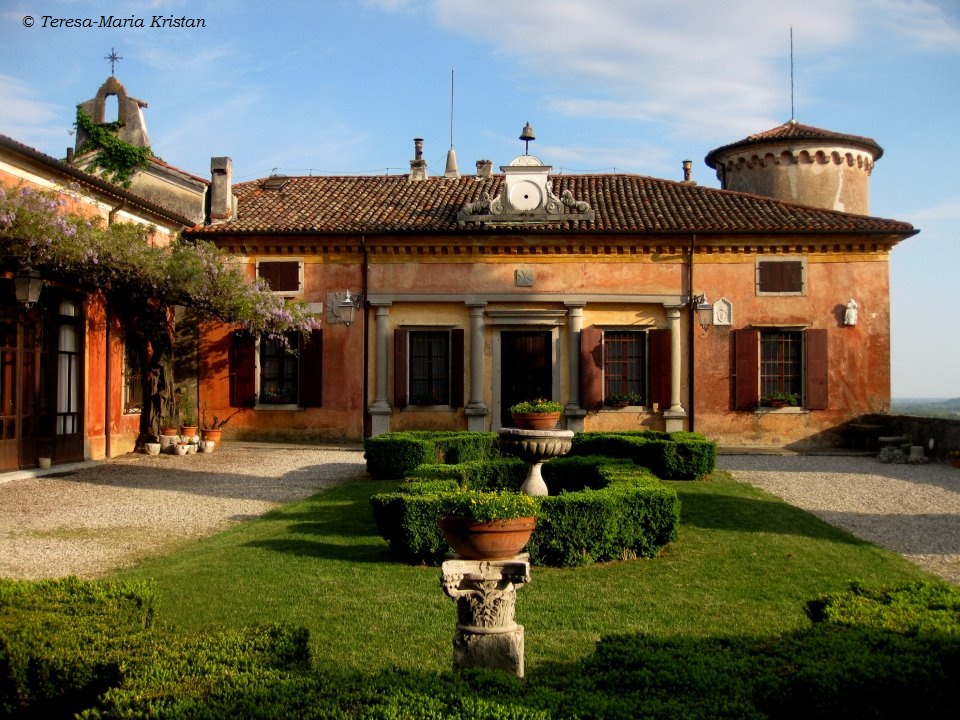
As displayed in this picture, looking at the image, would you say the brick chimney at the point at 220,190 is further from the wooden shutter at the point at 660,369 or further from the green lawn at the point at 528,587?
the green lawn at the point at 528,587

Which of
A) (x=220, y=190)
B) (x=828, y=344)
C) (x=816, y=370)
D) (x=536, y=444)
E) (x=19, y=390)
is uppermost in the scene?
(x=220, y=190)

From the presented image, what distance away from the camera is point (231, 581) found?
7.87m

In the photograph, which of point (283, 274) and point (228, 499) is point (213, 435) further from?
point (228, 499)

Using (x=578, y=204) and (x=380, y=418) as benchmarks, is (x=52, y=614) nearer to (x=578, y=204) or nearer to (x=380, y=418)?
(x=380, y=418)

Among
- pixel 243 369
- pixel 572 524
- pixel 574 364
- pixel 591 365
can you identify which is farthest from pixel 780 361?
pixel 572 524

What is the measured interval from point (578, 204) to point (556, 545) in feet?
46.9

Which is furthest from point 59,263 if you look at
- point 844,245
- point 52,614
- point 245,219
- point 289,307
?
point 844,245

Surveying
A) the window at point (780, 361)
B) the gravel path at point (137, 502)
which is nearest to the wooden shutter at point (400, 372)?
the gravel path at point (137, 502)

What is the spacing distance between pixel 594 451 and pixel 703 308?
6353 millimetres

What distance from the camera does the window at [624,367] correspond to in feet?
70.3

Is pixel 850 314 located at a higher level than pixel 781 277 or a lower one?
lower

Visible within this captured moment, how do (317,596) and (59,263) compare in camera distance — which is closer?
(317,596)

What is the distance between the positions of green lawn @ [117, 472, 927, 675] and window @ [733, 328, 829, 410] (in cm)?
1046

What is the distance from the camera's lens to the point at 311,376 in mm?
21594
